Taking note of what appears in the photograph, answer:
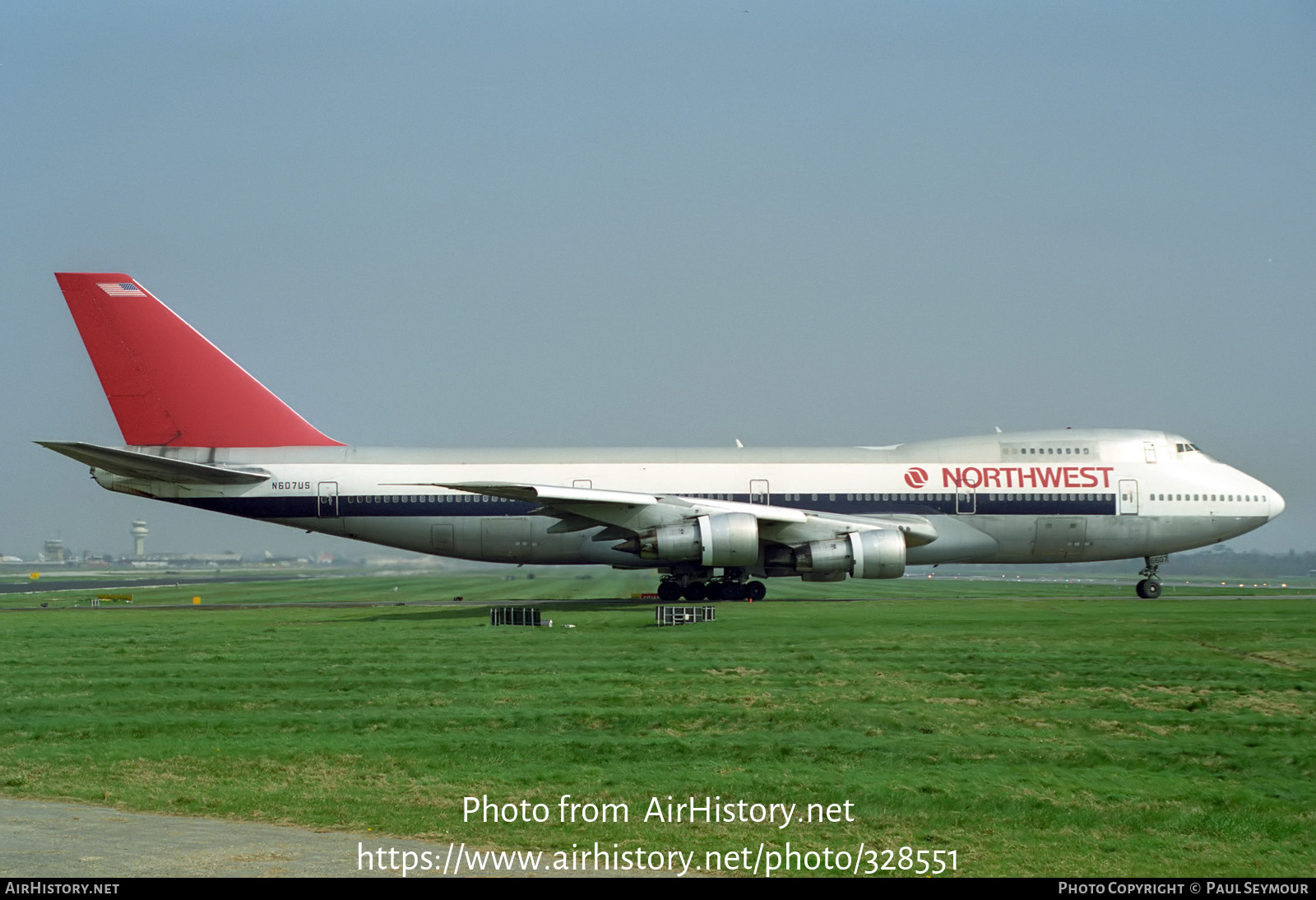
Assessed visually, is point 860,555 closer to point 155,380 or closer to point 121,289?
point 155,380

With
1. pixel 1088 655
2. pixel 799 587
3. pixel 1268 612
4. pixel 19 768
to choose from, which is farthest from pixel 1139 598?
pixel 19 768

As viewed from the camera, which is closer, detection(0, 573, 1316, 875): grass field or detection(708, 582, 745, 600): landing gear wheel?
detection(0, 573, 1316, 875): grass field

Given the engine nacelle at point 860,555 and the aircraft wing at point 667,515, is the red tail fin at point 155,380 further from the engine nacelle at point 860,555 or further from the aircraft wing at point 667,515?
the engine nacelle at point 860,555

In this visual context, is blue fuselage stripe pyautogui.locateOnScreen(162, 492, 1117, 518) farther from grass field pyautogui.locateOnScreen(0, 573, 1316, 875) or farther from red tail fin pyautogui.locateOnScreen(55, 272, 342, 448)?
grass field pyautogui.locateOnScreen(0, 573, 1316, 875)

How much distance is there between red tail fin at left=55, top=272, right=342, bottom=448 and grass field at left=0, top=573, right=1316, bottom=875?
13394 mm

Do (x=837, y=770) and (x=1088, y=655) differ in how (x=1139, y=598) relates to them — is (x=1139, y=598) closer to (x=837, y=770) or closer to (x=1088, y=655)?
(x=1088, y=655)

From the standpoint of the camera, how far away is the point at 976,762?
1409cm

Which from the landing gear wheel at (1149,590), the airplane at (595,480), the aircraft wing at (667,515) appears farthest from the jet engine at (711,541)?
the landing gear wheel at (1149,590)

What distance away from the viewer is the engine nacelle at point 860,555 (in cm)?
3519

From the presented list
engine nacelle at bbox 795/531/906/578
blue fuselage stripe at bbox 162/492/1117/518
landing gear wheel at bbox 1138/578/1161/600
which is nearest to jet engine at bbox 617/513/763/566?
engine nacelle at bbox 795/531/906/578

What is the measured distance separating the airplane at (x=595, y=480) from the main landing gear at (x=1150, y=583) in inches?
3.8

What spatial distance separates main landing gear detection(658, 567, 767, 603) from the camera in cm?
3862

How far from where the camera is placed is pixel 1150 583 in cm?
4066

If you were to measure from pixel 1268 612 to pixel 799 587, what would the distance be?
2222 cm
